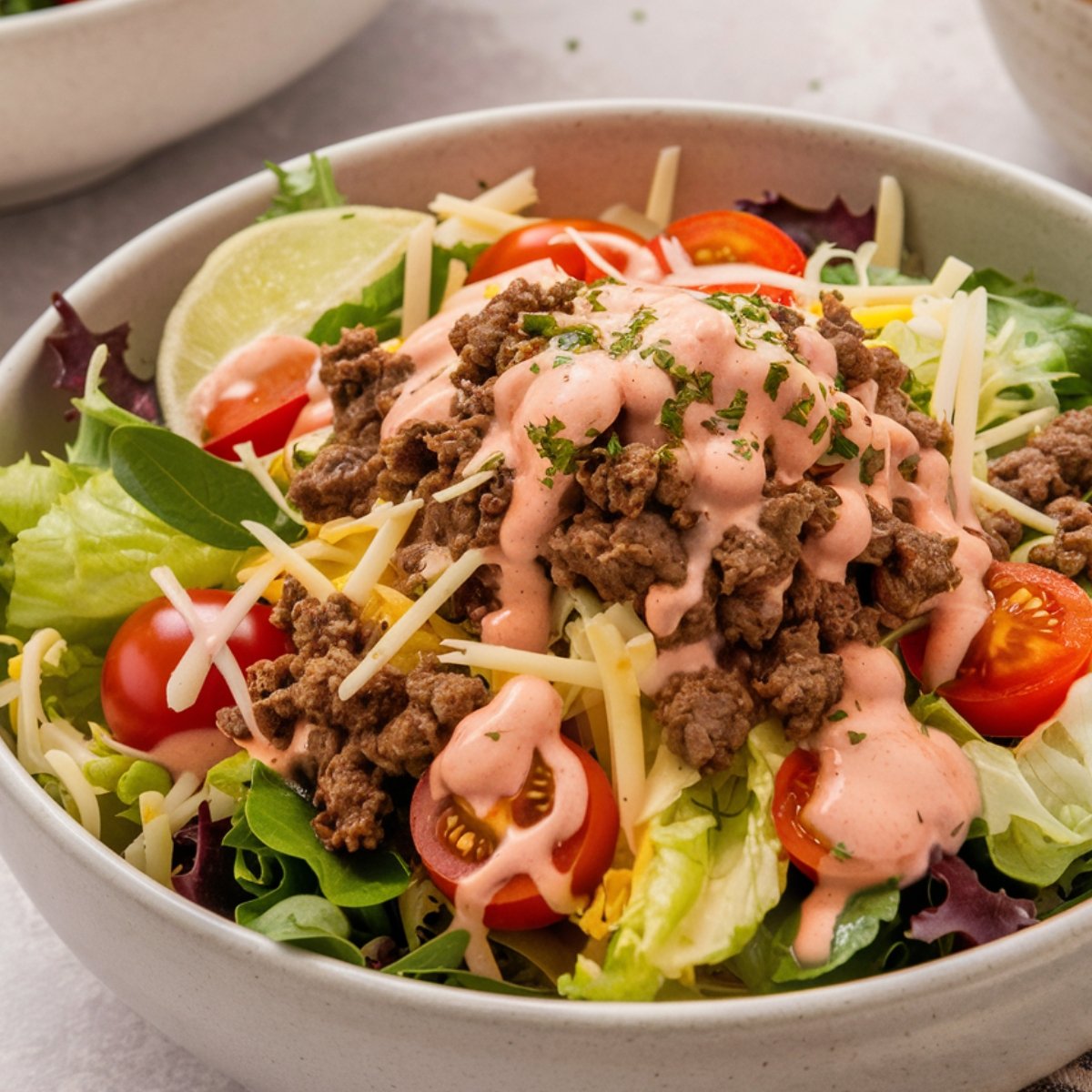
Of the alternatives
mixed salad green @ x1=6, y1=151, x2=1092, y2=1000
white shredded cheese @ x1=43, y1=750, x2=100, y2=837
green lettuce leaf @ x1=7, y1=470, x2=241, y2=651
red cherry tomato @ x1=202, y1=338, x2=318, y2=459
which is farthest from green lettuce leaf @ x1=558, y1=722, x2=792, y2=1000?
red cherry tomato @ x1=202, y1=338, x2=318, y2=459

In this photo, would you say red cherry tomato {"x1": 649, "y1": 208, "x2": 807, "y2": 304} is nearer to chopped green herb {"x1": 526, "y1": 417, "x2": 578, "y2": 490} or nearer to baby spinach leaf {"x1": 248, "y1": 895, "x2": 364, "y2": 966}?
chopped green herb {"x1": 526, "y1": 417, "x2": 578, "y2": 490}

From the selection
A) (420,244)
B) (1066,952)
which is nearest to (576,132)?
(420,244)

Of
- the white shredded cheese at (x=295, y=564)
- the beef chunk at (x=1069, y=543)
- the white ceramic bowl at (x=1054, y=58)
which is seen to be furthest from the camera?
the white ceramic bowl at (x=1054, y=58)

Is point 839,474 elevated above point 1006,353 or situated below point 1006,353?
above

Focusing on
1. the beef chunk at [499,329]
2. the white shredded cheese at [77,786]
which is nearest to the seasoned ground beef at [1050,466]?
the beef chunk at [499,329]

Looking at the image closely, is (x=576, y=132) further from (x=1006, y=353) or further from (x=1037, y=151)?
(x=1037, y=151)

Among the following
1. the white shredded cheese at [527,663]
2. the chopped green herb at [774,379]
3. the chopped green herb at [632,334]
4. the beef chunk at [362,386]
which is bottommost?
the white shredded cheese at [527,663]

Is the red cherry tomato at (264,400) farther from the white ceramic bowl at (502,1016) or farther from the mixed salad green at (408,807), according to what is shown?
the white ceramic bowl at (502,1016)
